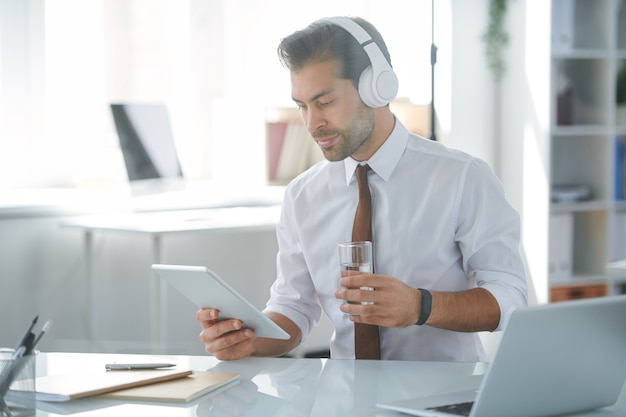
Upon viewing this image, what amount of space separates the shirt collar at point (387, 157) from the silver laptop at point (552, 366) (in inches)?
31.1

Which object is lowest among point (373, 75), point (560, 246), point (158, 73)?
point (560, 246)

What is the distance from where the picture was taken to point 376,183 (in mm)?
2020

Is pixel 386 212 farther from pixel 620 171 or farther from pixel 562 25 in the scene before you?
pixel 620 171

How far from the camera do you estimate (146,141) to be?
3801 mm

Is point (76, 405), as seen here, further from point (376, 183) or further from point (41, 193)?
point (41, 193)

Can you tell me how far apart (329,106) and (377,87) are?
0.10 meters

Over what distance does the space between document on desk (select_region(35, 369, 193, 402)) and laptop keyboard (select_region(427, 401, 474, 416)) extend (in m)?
0.45

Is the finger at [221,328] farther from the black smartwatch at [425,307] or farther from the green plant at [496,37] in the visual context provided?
the green plant at [496,37]

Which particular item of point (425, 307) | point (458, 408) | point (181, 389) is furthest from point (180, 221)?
point (458, 408)

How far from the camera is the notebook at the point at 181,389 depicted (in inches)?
54.0

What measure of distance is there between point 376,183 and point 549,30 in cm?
259

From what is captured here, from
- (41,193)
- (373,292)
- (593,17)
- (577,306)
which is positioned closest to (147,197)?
(41,193)

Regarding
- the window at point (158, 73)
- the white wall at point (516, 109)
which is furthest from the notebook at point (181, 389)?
the white wall at point (516, 109)

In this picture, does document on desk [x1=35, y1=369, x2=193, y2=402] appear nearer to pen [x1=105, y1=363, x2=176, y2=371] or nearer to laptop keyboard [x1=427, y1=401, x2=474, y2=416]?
pen [x1=105, y1=363, x2=176, y2=371]
